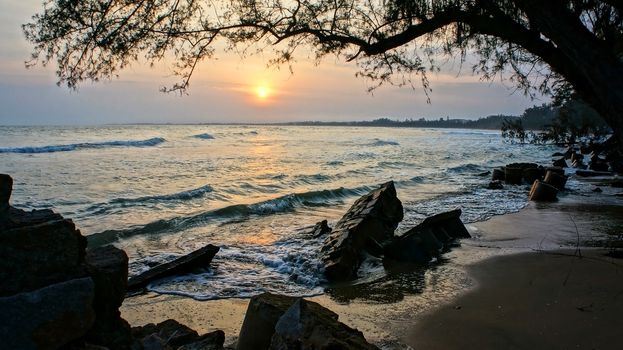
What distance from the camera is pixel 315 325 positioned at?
11.4 ft

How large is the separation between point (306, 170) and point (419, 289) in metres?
19.6

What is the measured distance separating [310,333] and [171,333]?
7.34ft

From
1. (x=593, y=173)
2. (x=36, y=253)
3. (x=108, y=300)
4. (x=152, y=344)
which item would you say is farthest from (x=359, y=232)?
Result: (x=593, y=173)

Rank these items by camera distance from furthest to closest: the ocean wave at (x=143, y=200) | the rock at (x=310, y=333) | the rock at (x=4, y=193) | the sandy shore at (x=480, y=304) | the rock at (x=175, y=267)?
the ocean wave at (x=143, y=200) < the rock at (x=175, y=267) < the sandy shore at (x=480, y=304) < the rock at (x=310, y=333) < the rock at (x=4, y=193)

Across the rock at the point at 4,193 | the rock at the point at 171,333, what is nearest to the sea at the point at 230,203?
the rock at the point at 171,333

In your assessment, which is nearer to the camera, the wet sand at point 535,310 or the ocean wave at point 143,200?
the wet sand at point 535,310

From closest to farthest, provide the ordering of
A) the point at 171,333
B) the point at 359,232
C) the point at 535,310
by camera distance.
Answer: the point at 171,333, the point at 535,310, the point at 359,232

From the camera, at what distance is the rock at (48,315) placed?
2857 millimetres

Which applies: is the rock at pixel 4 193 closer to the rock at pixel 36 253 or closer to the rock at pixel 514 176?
the rock at pixel 36 253

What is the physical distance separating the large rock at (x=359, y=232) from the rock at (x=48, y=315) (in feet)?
17.4

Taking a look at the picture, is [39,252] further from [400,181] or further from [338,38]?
[400,181]

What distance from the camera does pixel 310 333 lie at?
343 cm

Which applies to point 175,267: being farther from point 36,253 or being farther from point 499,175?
point 499,175

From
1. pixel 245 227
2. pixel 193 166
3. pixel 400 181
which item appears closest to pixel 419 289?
pixel 245 227
